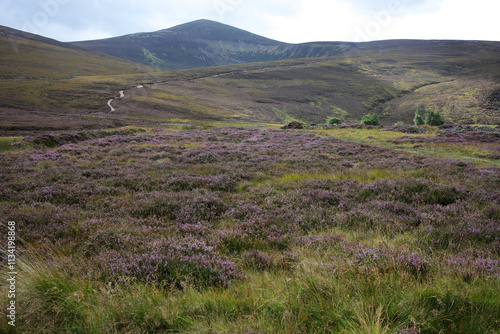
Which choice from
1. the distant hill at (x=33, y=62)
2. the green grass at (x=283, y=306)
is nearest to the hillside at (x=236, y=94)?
the distant hill at (x=33, y=62)

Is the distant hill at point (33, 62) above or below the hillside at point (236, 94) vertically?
above

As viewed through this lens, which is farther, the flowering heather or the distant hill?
the distant hill

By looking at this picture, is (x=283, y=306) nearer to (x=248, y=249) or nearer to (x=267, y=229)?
(x=248, y=249)

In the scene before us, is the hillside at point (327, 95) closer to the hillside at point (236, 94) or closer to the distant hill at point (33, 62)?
the hillside at point (236, 94)

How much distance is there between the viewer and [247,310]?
257 centimetres

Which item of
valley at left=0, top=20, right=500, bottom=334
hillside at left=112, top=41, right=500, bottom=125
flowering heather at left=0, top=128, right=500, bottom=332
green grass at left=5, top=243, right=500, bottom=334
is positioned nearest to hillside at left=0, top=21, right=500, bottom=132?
hillside at left=112, top=41, right=500, bottom=125

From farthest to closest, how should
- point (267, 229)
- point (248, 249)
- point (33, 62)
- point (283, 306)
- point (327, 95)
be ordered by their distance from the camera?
point (33, 62) < point (327, 95) < point (267, 229) < point (248, 249) < point (283, 306)

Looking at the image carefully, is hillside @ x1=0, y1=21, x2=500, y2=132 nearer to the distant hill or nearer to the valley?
the distant hill

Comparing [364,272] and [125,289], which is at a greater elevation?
[364,272]

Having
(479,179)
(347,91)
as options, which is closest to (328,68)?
(347,91)

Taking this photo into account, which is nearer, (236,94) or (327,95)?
(236,94)

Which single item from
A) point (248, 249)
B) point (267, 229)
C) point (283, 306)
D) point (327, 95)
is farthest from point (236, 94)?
point (283, 306)

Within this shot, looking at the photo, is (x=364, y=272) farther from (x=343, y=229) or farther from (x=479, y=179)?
(x=479, y=179)

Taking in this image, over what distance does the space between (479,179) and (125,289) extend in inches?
466
